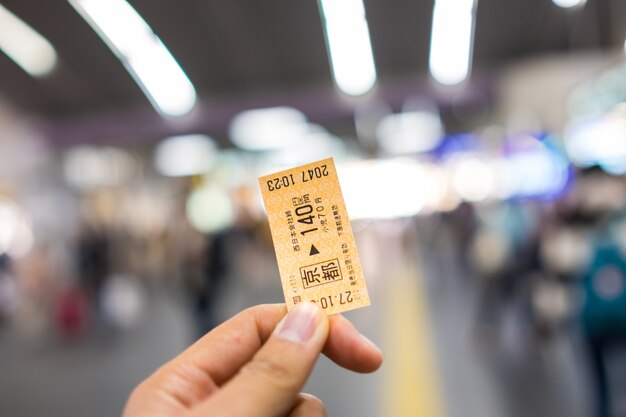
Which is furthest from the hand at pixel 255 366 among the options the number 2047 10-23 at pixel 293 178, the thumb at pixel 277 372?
the number 2047 10-23 at pixel 293 178

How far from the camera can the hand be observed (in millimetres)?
637

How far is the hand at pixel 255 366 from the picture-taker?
25.1 inches

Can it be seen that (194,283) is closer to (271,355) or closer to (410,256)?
(271,355)

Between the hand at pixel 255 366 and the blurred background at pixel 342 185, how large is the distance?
18cm

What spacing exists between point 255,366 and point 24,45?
73 cm

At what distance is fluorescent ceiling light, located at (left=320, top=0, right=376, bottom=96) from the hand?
469 mm

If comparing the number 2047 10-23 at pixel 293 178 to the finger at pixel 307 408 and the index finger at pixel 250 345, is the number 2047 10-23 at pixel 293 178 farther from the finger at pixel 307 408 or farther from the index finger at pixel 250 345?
the finger at pixel 307 408

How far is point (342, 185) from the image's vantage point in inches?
28.5

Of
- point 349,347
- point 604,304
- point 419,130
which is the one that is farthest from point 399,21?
point 419,130

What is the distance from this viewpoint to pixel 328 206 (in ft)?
2.19

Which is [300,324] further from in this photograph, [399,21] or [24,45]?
[24,45]

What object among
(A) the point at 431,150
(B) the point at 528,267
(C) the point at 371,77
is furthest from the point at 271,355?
(A) the point at 431,150

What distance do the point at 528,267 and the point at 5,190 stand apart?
220 inches

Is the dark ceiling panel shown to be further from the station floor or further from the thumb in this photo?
the station floor
